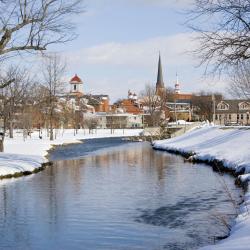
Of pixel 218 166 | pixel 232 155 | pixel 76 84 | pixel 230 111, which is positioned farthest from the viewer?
pixel 76 84

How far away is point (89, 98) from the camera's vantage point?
161625 millimetres

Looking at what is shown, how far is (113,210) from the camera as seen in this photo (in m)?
17.0

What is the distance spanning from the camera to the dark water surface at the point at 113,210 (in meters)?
13.0

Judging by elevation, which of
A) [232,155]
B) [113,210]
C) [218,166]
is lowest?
[113,210]

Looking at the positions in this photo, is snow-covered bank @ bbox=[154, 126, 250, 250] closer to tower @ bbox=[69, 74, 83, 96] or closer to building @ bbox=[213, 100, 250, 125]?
building @ bbox=[213, 100, 250, 125]

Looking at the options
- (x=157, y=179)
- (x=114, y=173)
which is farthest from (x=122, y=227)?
(x=114, y=173)

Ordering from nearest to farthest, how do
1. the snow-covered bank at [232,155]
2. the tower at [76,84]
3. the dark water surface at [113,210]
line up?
the snow-covered bank at [232,155]
the dark water surface at [113,210]
the tower at [76,84]

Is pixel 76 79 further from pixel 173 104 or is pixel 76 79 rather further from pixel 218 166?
pixel 218 166

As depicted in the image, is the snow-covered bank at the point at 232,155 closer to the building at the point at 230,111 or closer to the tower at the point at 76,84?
the building at the point at 230,111

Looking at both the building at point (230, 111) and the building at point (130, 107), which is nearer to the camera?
the building at point (230, 111)

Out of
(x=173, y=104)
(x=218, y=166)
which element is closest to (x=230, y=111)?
(x=173, y=104)

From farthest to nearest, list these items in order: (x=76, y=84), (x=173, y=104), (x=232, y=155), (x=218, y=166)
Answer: (x=76, y=84) < (x=173, y=104) < (x=232, y=155) < (x=218, y=166)

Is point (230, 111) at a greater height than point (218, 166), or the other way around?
point (230, 111)

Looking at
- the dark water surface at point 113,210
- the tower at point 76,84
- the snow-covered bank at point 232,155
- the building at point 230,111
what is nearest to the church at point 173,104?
the building at point 230,111
